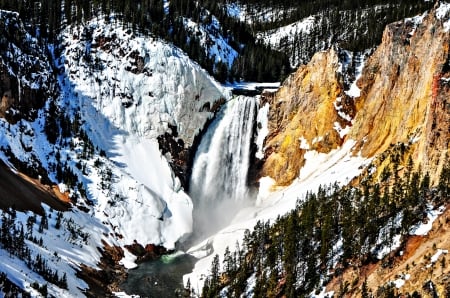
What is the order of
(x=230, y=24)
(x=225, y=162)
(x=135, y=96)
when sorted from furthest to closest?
(x=230, y=24) → (x=135, y=96) → (x=225, y=162)

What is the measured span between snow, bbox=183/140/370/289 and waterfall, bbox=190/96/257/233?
283 cm

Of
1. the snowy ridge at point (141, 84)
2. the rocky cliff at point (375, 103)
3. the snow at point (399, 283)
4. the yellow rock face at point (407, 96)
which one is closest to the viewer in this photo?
the snow at point (399, 283)

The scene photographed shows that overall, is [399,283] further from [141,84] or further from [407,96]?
[141,84]

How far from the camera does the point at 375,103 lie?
62.5 metres

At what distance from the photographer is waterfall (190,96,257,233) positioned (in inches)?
2781

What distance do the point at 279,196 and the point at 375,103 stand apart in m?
14.7

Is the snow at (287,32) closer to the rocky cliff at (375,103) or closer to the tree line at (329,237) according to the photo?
the rocky cliff at (375,103)

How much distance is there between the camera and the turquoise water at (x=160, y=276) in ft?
165

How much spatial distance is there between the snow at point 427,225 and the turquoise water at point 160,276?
21.9m

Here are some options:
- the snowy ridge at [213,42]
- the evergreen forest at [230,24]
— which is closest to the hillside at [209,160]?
the evergreen forest at [230,24]

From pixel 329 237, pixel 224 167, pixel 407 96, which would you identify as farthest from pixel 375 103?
pixel 329 237

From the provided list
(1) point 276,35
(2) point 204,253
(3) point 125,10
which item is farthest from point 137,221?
→ (1) point 276,35

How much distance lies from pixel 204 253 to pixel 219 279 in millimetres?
10726

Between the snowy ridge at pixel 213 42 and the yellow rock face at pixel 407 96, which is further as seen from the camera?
the snowy ridge at pixel 213 42
